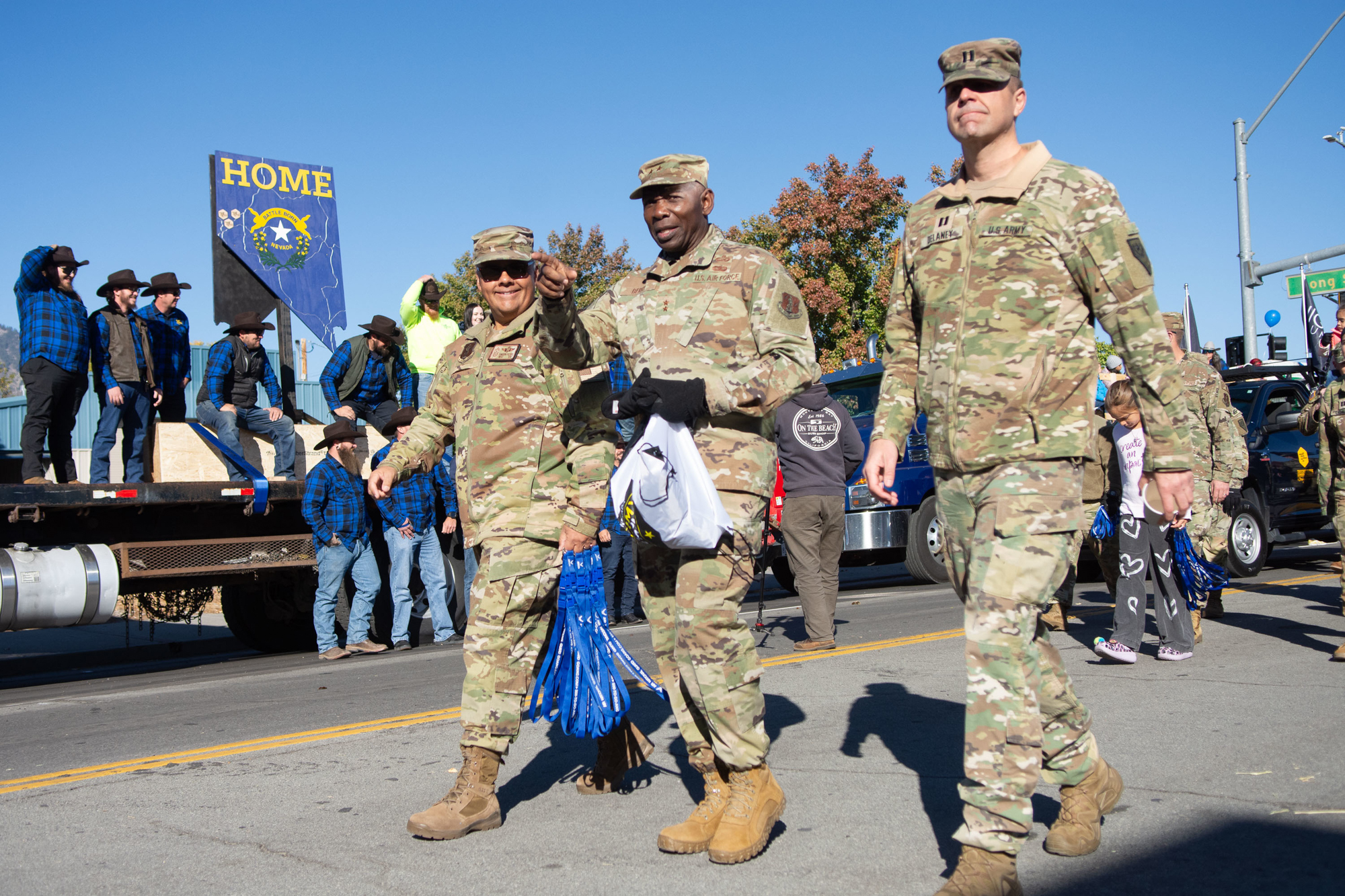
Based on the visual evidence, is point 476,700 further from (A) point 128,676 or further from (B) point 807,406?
(A) point 128,676

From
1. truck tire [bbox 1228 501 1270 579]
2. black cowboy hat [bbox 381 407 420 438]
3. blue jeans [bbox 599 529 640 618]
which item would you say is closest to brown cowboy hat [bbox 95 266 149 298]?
black cowboy hat [bbox 381 407 420 438]

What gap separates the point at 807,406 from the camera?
875cm

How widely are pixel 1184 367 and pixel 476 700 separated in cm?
636

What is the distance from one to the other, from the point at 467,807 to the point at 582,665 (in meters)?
0.66

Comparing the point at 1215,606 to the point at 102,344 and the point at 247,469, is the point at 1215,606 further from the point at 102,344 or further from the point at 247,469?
the point at 102,344

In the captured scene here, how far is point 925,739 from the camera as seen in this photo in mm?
5215

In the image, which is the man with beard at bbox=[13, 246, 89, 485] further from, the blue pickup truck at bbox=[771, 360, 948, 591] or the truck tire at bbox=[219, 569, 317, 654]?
the blue pickup truck at bbox=[771, 360, 948, 591]

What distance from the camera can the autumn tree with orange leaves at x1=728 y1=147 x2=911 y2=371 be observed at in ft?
84.1

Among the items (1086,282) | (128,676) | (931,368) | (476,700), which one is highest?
(1086,282)

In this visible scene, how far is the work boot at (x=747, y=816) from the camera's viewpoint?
11.8 feet

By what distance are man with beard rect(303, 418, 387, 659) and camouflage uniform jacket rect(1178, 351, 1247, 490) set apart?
6429 millimetres

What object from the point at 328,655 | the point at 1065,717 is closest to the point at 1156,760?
the point at 1065,717

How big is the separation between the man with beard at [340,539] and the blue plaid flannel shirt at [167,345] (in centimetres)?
144

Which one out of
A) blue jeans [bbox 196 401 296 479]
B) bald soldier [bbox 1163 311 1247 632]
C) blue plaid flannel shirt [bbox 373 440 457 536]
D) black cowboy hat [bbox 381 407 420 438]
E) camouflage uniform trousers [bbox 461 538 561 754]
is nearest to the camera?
camouflage uniform trousers [bbox 461 538 561 754]
